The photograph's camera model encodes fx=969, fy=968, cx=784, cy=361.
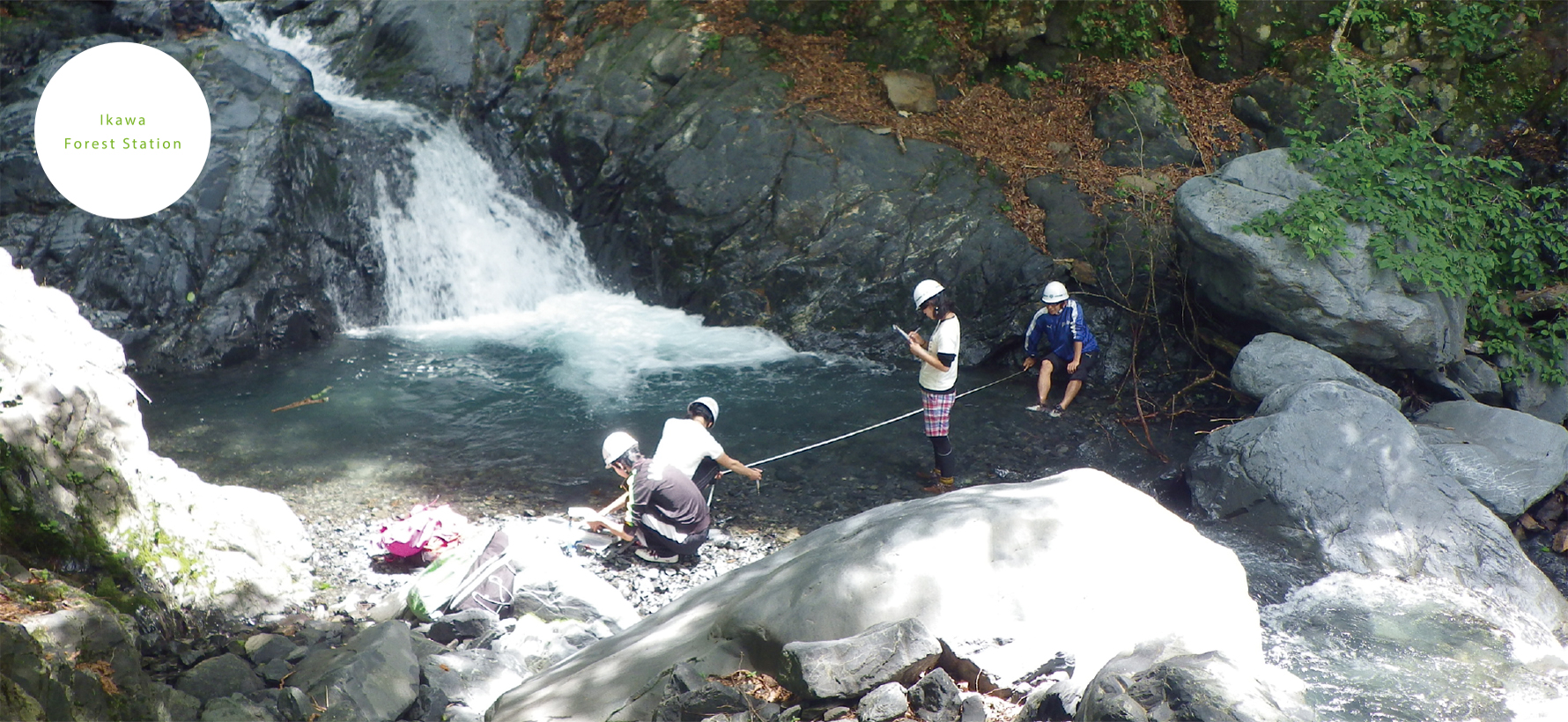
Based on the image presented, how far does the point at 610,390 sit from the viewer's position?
10.1 metres

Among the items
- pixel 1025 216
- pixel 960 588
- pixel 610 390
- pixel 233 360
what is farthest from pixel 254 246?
pixel 960 588

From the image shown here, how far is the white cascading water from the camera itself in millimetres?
11555

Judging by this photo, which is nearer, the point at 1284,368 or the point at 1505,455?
the point at 1505,455

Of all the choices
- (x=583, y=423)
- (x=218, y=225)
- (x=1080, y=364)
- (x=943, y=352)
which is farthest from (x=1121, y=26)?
(x=218, y=225)

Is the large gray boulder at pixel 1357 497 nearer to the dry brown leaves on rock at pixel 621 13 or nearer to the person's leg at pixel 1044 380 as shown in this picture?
the person's leg at pixel 1044 380

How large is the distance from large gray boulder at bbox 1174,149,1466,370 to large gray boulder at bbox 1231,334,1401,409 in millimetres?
276

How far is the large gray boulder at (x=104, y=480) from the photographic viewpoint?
4586mm

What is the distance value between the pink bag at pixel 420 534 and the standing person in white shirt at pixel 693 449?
146 centimetres

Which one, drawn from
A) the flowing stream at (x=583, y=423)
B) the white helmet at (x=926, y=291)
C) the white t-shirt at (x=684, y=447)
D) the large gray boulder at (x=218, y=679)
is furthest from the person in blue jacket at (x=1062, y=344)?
the large gray boulder at (x=218, y=679)

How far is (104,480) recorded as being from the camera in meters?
4.93

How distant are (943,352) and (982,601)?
4066 mm

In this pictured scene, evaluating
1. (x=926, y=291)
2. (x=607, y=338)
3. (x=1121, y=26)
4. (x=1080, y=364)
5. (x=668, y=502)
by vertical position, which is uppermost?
(x=1121, y=26)

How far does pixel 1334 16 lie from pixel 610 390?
951 cm

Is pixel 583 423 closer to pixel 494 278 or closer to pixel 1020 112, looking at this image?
pixel 494 278
